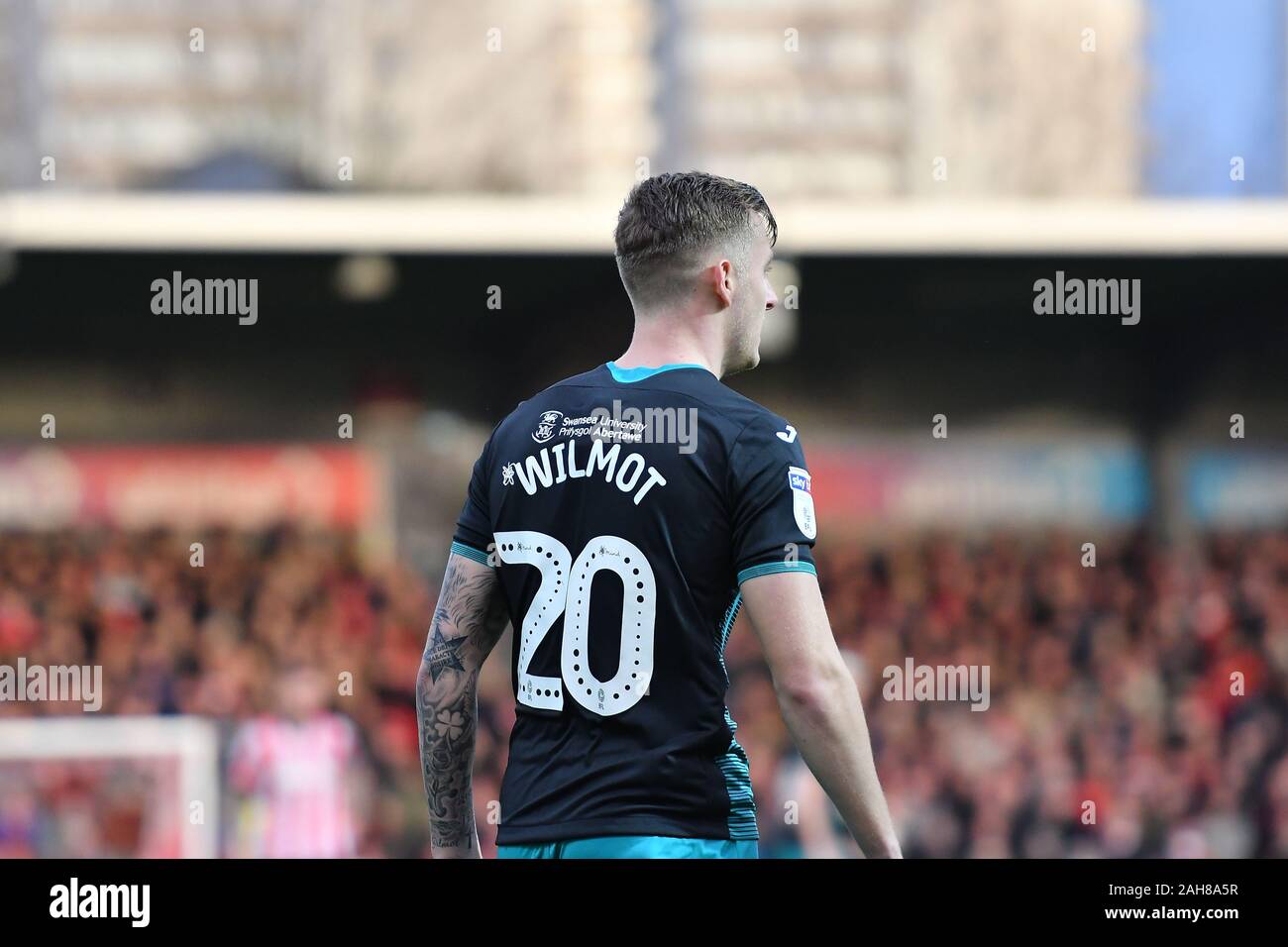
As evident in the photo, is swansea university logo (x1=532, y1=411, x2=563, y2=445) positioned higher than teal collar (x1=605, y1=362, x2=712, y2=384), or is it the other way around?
teal collar (x1=605, y1=362, x2=712, y2=384)

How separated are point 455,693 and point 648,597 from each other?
19.0 inches

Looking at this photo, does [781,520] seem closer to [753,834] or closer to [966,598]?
[753,834]

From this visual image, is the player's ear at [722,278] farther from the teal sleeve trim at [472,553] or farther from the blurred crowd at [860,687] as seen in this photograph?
the blurred crowd at [860,687]

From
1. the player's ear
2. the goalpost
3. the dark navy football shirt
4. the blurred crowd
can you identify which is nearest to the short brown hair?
the player's ear

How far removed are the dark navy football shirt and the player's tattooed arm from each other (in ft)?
0.61

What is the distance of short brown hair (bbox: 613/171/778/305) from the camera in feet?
8.10

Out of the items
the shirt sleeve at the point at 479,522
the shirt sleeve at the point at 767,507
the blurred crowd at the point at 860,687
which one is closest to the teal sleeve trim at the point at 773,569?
the shirt sleeve at the point at 767,507

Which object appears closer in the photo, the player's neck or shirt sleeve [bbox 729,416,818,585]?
shirt sleeve [bbox 729,416,818,585]

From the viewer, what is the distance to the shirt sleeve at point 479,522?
251cm

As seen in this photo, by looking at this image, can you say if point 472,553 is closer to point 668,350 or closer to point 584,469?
point 584,469

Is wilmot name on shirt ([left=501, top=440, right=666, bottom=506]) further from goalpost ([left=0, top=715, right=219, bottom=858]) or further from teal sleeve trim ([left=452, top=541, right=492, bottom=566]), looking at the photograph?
goalpost ([left=0, top=715, right=219, bottom=858])

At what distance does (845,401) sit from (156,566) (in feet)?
19.9

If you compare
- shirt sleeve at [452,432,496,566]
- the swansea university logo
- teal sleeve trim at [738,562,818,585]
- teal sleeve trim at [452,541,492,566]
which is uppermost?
the swansea university logo
